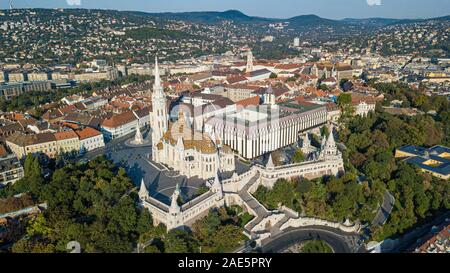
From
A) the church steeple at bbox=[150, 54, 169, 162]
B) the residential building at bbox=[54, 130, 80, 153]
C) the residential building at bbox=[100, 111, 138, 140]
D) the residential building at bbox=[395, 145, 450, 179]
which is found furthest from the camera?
the residential building at bbox=[100, 111, 138, 140]

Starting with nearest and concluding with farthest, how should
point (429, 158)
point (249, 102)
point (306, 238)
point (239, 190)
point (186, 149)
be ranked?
1. point (306, 238)
2. point (239, 190)
3. point (186, 149)
4. point (429, 158)
5. point (249, 102)

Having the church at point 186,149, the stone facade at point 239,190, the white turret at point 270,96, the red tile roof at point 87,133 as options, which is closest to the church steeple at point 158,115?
the church at point 186,149

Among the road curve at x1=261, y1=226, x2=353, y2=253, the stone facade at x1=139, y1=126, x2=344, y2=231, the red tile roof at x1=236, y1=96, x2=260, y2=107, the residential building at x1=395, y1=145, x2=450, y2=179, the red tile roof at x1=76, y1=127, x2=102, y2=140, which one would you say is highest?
the red tile roof at x1=236, y1=96, x2=260, y2=107

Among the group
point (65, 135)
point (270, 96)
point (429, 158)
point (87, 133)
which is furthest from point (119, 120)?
point (429, 158)

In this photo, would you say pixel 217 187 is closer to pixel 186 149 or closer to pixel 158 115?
pixel 186 149

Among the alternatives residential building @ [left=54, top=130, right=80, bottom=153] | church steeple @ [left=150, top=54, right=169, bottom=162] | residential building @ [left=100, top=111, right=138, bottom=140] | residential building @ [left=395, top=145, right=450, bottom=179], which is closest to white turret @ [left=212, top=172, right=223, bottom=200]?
church steeple @ [left=150, top=54, right=169, bottom=162]

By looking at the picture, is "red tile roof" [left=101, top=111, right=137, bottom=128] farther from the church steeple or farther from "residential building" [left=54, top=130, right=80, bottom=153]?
the church steeple

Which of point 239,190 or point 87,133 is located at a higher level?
point 87,133
